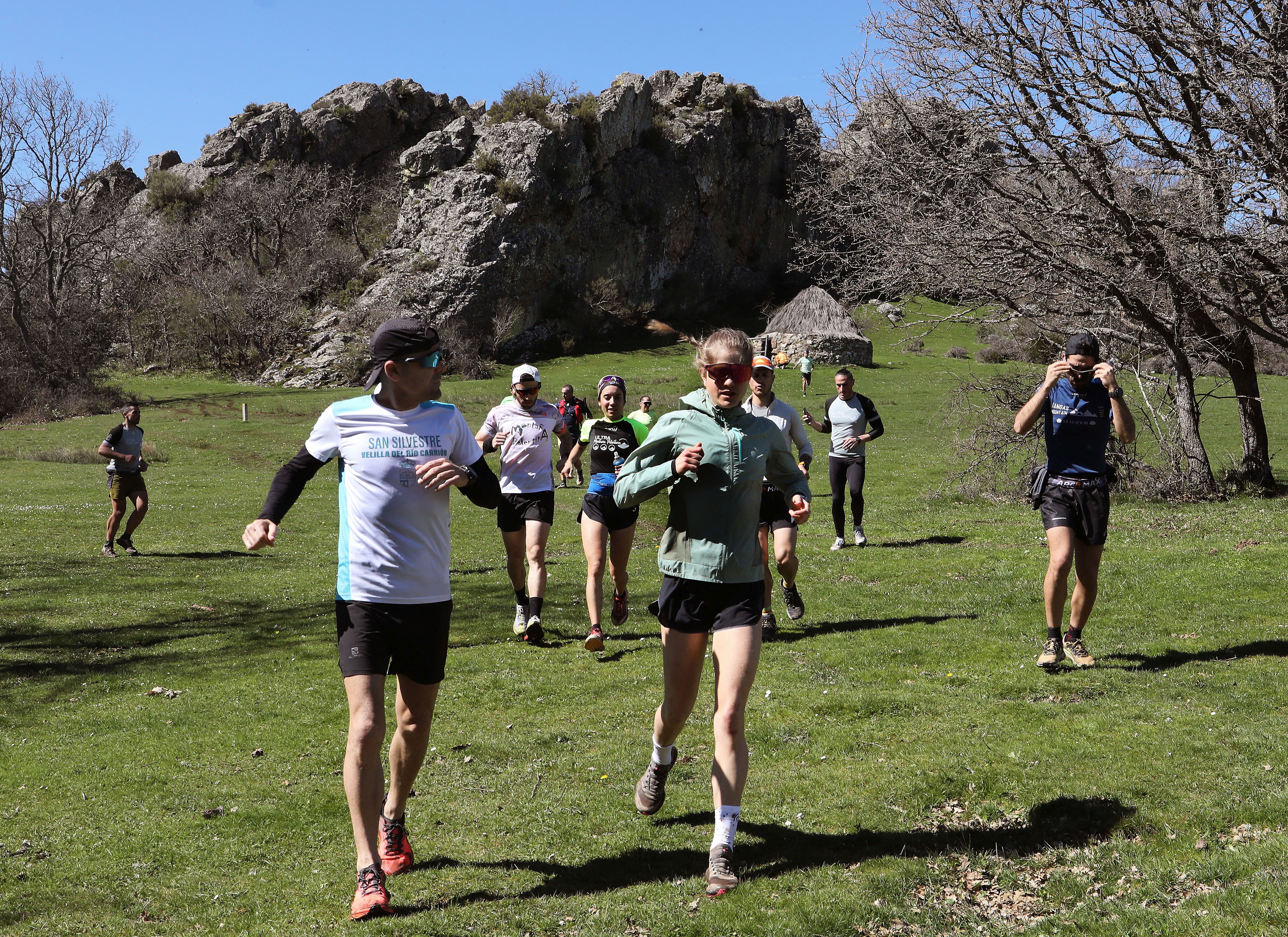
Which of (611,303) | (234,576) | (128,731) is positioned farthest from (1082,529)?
(611,303)

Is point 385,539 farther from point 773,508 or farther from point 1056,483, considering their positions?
point 1056,483

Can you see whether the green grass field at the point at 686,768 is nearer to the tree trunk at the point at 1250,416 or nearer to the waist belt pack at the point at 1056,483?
the waist belt pack at the point at 1056,483

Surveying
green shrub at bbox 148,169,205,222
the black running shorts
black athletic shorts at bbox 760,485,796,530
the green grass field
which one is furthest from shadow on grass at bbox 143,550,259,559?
green shrub at bbox 148,169,205,222

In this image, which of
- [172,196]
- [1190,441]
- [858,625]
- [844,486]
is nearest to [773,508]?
[858,625]

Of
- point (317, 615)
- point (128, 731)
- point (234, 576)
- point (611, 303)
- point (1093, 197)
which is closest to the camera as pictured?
point (128, 731)

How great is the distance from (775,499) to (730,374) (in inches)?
155

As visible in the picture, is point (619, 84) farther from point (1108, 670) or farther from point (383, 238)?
point (1108, 670)

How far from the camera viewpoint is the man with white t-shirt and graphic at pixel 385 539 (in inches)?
167

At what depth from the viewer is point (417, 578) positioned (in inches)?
172

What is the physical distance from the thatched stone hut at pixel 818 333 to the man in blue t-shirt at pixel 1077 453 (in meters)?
47.7

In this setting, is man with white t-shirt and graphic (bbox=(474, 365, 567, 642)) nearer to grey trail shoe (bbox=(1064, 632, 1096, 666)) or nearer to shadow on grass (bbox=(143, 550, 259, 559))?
grey trail shoe (bbox=(1064, 632, 1096, 666))

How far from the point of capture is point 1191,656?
837 cm

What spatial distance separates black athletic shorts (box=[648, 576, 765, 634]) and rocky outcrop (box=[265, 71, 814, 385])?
5539 cm

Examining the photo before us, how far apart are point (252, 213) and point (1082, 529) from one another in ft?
264
